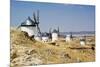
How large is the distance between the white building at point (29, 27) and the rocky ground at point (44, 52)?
0.05m

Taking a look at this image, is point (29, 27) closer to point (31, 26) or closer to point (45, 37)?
point (31, 26)

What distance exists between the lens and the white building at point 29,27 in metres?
2.08

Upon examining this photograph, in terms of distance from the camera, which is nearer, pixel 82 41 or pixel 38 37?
pixel 38 37

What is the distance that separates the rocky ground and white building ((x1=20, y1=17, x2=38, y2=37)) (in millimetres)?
46

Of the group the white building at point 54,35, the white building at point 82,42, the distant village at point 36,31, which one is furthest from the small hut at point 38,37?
the white building at point 82,42

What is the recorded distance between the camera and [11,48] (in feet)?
6.64

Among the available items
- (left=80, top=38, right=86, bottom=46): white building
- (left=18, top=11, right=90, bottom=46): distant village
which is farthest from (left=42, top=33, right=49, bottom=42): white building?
(left=80, top=38, right=86, bottom=46): white building

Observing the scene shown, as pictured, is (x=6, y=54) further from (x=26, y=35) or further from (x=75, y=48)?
(x=75, y=48)

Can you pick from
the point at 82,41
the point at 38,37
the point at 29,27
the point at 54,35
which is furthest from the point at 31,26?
the point at 82,41

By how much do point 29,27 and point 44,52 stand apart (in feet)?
1.02

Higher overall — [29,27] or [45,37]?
[29,27]

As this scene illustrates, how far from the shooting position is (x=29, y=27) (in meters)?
2.11

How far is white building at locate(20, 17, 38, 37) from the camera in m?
2.08

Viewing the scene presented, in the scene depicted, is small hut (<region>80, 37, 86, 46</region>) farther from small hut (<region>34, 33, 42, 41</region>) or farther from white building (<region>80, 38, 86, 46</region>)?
small hut (<region>34, 33, 42, 41</region>)
